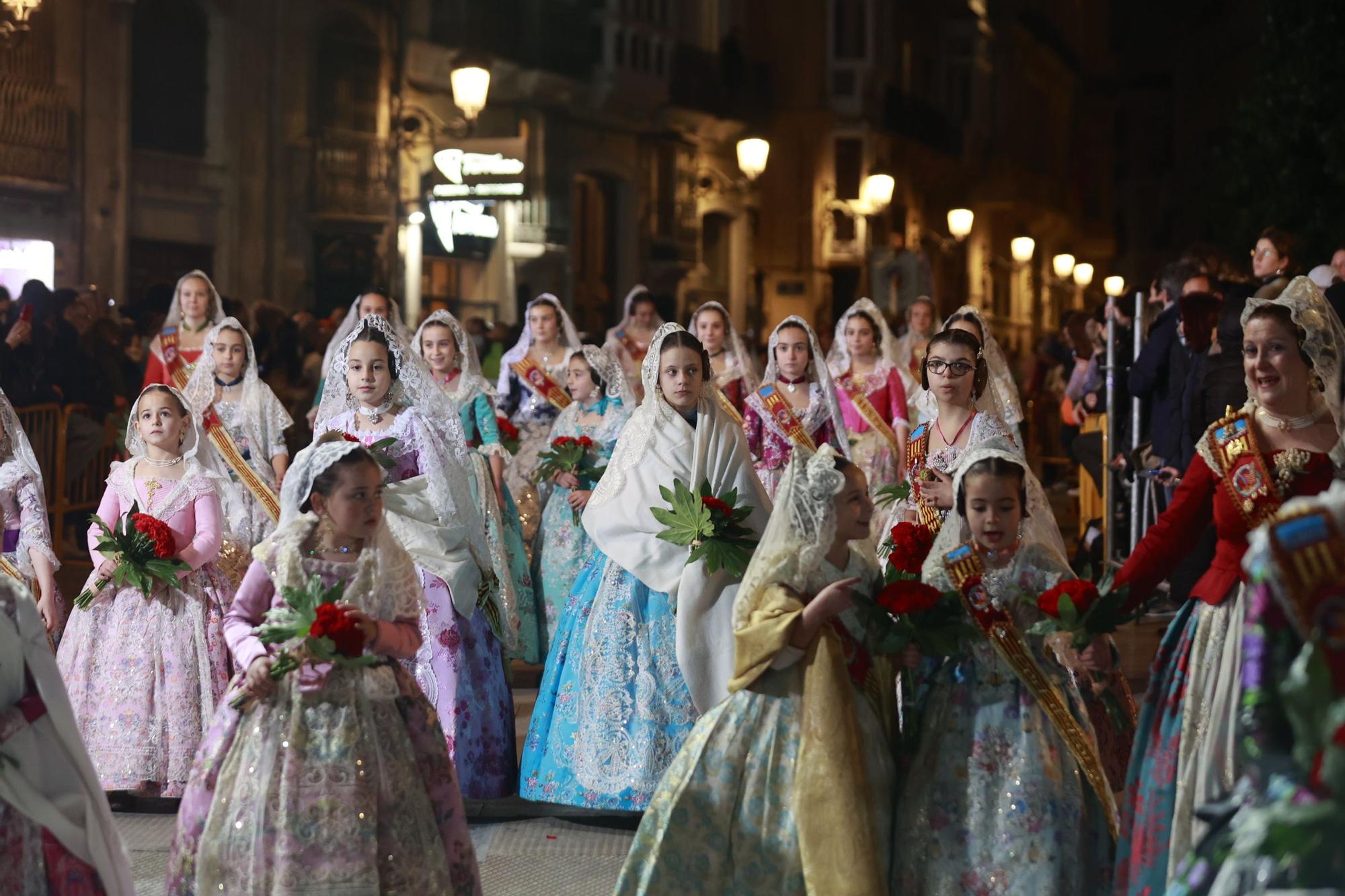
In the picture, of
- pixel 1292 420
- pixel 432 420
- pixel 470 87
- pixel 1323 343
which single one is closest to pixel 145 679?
pixel 432 420

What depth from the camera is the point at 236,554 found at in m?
7.35

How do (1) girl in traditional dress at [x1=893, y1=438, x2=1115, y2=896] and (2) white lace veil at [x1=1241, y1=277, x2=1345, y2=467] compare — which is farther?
(2) white lace veil at [x1=1241, y1=277, x2=1345, y2=467]

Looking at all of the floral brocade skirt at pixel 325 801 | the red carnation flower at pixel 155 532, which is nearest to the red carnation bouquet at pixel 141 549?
the red carnation flower at pixel 155 532

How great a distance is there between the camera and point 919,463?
21.4 ft

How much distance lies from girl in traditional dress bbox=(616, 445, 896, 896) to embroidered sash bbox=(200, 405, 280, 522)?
11.0 feet

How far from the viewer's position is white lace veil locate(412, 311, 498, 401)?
8651 mm

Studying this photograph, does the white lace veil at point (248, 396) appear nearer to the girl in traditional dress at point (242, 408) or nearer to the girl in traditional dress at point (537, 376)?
the girl in traditional dress at point (242, 408)

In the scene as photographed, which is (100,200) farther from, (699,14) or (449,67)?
(699,14)

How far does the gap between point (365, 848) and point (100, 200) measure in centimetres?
1283

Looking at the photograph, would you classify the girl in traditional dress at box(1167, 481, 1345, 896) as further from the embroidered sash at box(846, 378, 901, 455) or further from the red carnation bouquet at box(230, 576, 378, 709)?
the embroidered sash at box(846, 378, 901, 455)

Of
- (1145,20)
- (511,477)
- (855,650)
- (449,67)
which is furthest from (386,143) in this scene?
(1145,20)

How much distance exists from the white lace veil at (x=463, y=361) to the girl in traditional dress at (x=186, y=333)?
1457 millimetres

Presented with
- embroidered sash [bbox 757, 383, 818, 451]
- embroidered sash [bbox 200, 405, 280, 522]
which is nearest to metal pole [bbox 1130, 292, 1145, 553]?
embroidered sash [bbox 757, 383, 818, 451]

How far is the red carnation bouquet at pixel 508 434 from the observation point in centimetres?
909
